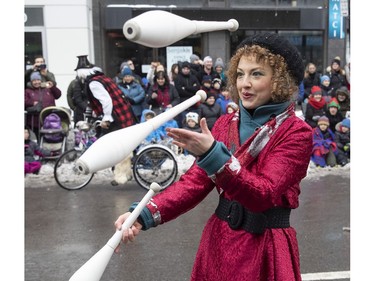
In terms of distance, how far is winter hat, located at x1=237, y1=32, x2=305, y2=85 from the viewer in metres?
1.97

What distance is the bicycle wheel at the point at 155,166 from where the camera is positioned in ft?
23.7

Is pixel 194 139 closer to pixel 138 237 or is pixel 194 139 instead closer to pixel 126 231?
pixel 126 231

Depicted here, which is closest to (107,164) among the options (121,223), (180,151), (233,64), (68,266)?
(121,223)

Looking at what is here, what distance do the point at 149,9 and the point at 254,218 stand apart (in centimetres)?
1291

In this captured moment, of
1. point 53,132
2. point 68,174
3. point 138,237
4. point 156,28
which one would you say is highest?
point 156,28

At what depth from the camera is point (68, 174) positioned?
7.30 metres

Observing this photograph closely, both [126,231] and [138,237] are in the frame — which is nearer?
[126,231]

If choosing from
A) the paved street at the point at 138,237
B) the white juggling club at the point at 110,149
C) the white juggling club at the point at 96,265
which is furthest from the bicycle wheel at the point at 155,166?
the white juggling club at the point at 110,149

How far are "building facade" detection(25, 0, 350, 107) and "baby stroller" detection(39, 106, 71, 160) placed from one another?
12.2ft

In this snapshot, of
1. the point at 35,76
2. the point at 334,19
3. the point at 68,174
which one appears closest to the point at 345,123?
the point at 68,174

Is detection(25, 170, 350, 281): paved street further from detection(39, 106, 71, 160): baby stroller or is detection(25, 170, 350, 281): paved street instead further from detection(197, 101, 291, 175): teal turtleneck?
detection(197, 101, 291, 175): teal turtleneck

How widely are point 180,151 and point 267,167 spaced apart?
6827 millimetres
